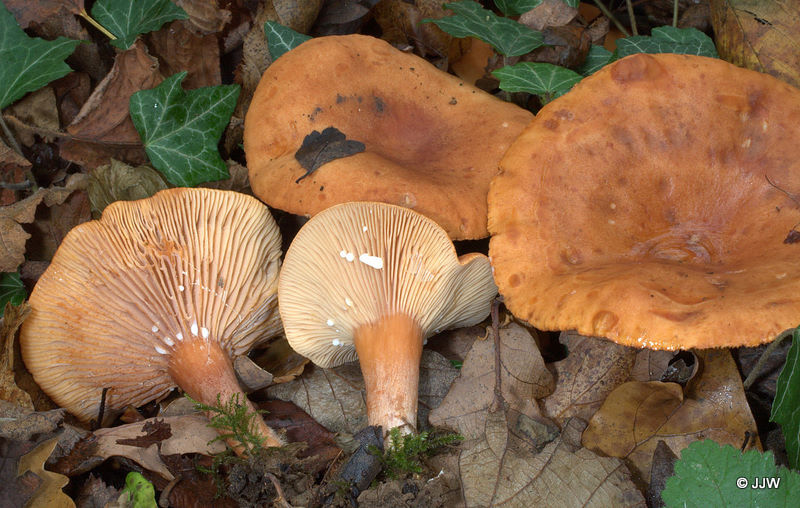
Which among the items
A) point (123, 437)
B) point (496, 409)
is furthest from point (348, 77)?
point (123, 437)

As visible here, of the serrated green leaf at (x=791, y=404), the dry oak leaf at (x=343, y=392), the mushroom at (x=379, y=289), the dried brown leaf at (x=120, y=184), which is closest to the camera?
the serrated green leaf at (x=791, y=404)

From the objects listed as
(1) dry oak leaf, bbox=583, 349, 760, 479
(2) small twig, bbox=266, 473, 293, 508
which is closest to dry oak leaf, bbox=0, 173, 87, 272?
(2) small twig, bbox=266, 473, 293, 508

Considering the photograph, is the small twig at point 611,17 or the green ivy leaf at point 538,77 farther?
the small twig at point 611,17

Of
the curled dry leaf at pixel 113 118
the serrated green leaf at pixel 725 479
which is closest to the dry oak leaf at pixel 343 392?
the serrated green leaf at pixel 725 479

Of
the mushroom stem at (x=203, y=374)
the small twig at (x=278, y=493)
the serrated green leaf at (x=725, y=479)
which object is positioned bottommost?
the small twig at (x=278, y=493)

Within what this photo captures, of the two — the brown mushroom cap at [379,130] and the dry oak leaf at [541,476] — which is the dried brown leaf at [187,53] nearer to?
the brown mushroom cap at [379,130]

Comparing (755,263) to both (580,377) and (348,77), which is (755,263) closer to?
(580,377)

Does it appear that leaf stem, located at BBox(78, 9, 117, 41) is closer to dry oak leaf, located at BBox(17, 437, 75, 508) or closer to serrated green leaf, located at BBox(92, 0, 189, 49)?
serrated green leaf, located at BBox(92, 0, 189, 49)

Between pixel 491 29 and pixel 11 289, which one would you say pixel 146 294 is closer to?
pixel 11 289
